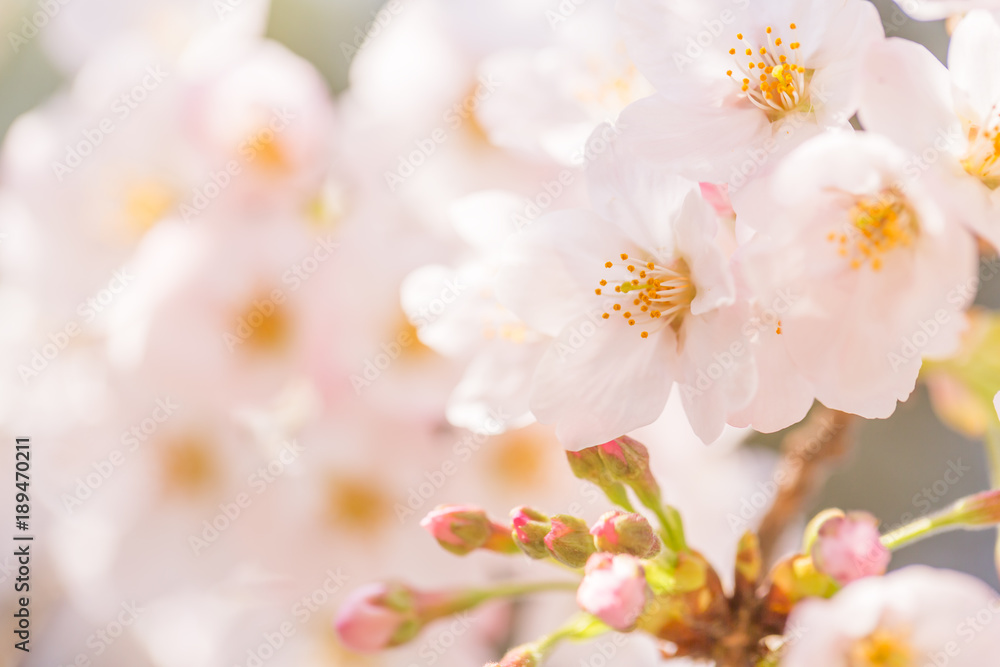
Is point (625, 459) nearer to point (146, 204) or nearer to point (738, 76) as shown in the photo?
point (738, 76)

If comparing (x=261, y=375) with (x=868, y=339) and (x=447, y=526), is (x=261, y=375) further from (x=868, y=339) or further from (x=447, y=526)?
(x=868, y=339)

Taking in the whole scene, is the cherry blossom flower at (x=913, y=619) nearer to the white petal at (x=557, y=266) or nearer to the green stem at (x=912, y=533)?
the green stem at (x=912, y=533)

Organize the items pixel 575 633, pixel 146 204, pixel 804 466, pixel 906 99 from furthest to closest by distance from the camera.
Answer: pixel 146 204, pixel 804 466, pixel 575 633, pixel 906 99

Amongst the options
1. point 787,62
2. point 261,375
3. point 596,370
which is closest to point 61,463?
point 261,375

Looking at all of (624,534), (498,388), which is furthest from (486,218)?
(624,534)

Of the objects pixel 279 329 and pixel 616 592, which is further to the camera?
pixel 279 329
